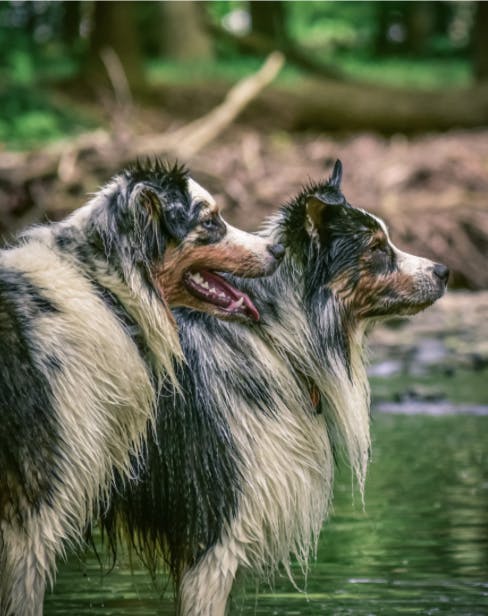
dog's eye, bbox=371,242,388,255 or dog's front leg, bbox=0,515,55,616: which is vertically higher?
dog's eye, bbox=371,242,388,255

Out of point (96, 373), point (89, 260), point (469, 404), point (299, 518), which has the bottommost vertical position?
point (469, 404)

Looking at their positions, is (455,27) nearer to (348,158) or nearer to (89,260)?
(348,158)

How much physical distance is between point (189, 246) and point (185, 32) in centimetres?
2236

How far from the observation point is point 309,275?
629 cm

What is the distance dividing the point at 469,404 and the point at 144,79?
14.0 m

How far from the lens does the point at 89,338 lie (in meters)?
5.47

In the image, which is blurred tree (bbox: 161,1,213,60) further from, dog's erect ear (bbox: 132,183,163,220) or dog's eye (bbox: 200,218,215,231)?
dog's erect ear (bbox: 132,183,163,220)

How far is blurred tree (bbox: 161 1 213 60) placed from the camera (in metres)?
27.2

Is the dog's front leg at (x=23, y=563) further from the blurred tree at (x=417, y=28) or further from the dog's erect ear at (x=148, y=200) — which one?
the blurred tree at (x=417, y=28)

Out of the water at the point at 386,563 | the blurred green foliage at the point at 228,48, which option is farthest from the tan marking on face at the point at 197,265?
the blurred green foliage at the point at 228,48

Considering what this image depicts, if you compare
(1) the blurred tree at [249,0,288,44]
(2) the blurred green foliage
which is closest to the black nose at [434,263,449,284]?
(2) the blurred green foliage

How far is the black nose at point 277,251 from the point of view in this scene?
19.9 feet

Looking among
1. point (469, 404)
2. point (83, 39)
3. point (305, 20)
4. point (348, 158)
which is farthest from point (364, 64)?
point (469, 404)

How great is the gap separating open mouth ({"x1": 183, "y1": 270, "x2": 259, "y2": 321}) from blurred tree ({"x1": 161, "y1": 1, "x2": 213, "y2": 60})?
21.4 metres
